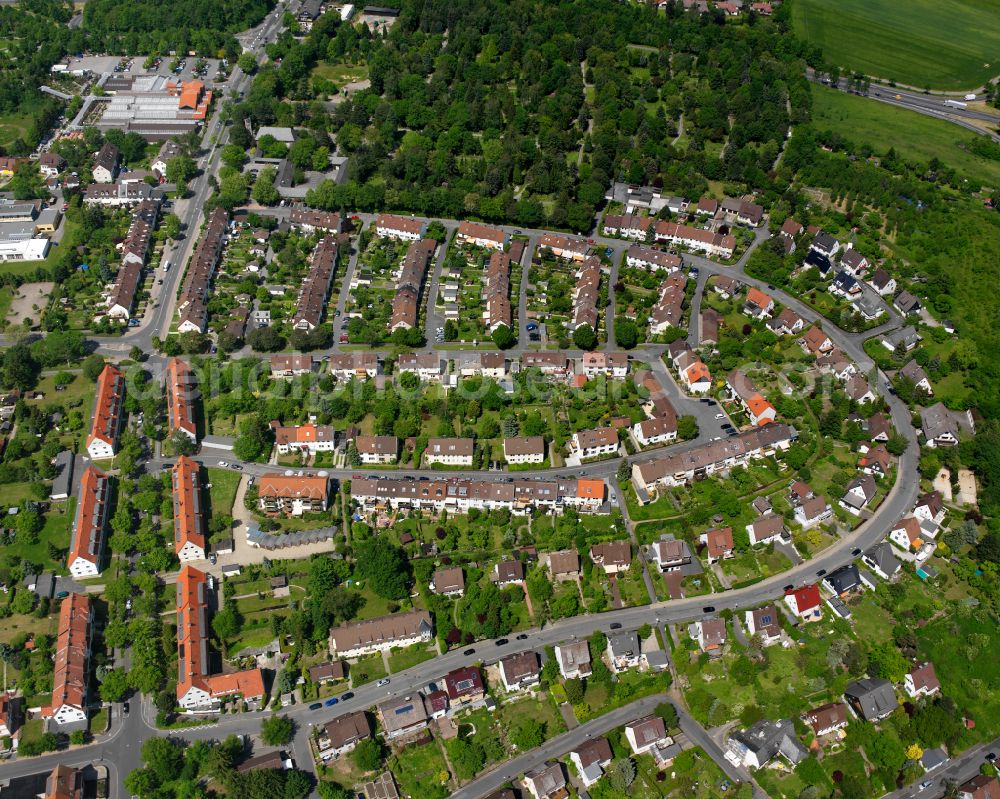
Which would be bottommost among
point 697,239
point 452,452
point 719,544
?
point 452,452

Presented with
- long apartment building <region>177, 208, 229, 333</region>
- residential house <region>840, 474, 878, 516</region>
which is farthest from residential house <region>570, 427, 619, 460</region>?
long apartment building <region>177, 208, 229, 333</region>

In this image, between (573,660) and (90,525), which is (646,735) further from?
(90,525)

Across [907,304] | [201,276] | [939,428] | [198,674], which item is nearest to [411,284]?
[201,276]

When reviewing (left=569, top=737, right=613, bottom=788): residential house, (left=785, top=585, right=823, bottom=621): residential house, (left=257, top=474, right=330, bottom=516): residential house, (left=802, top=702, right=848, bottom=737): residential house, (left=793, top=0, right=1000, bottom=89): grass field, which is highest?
(left=793, top=0, right=1000, bottom=89): grass field

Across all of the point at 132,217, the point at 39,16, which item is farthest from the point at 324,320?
the point at 39,16

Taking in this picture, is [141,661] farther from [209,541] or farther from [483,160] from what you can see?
[483,160]

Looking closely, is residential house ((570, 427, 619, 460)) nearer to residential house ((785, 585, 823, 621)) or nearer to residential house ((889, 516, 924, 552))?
residential house ((785, 585, 823, 621))
